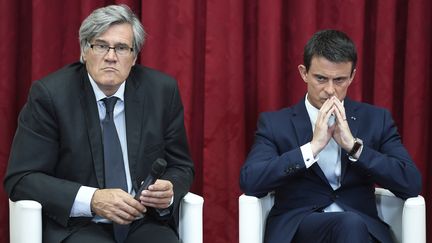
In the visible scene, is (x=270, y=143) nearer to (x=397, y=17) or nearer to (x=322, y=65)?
(x=322, y=65)

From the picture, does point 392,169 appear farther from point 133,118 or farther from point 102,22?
point 102,22

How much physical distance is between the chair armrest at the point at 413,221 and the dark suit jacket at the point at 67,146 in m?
0.83

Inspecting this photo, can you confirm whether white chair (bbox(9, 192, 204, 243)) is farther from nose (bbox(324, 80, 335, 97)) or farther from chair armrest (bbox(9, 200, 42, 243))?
nose (bbox(324, 80, 335, 97))

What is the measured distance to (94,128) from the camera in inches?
109

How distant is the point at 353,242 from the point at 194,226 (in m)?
0.57

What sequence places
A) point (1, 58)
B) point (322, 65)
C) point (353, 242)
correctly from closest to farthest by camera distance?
1. point (353, 242)
2. point (322, 65)
3. point (1, 58)

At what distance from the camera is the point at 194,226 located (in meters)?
2.78

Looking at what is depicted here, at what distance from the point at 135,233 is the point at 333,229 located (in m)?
0.72

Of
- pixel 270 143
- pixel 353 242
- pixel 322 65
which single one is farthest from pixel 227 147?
pixel 353 242

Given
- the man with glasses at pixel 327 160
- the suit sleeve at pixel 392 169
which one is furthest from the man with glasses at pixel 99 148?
the suit sleeve at pixel 392 169

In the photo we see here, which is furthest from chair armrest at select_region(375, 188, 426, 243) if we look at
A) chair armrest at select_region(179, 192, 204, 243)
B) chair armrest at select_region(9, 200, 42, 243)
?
chair armrest at select_region(9, 200, 42, 243)

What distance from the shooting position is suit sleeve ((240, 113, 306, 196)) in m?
2.87

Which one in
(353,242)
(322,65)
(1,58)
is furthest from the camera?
(1,58)

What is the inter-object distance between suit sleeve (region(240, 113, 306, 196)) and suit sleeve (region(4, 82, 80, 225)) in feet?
2.18
